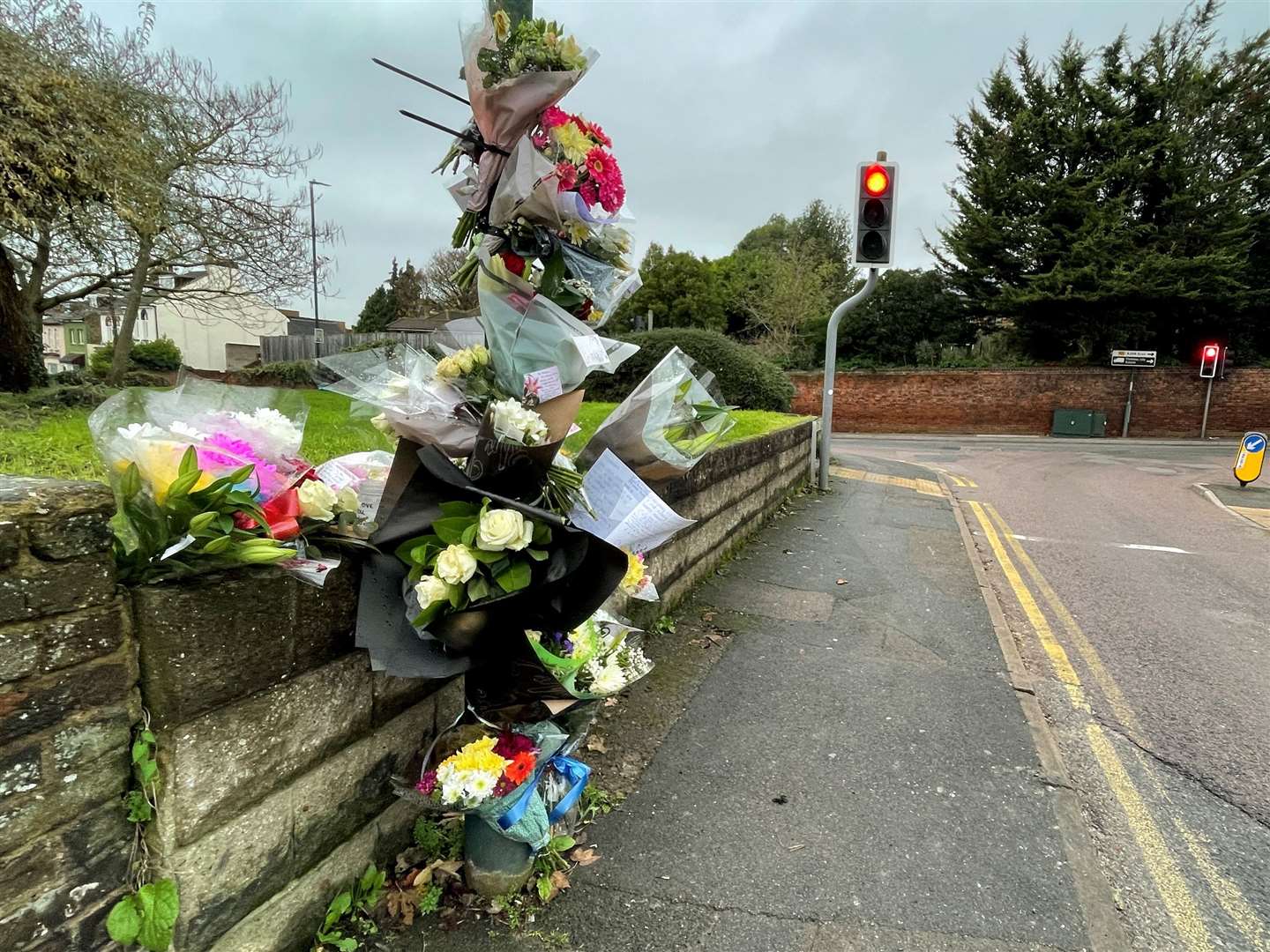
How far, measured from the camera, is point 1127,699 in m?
4.30

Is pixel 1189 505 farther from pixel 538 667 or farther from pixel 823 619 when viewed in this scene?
pixel 538 667

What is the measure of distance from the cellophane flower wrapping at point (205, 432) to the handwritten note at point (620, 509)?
88 cm

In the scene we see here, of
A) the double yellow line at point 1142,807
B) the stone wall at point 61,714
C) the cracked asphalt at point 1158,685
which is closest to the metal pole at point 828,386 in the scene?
the cracked asphalt at point 1158,685

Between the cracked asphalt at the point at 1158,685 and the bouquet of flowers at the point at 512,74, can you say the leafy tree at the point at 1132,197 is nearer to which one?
the cracked asphalt at the point at 1158,685

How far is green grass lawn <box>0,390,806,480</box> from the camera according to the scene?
253 cm

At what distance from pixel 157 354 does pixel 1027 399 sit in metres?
36.7

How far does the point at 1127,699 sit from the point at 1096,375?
28922 mm

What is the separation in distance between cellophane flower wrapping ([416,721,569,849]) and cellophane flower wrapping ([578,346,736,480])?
0.98 metres

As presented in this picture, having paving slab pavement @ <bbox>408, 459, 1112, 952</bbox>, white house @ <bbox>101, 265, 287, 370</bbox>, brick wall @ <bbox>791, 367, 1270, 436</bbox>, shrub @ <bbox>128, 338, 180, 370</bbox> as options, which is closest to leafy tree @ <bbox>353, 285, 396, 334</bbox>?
white house @ <bbox>101, 265, 287, 370</bbox>

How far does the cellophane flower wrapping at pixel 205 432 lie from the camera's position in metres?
1.70

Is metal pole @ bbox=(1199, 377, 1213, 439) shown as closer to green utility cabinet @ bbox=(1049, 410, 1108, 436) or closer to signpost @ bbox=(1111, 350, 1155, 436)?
signpost @ bbox=(1111, 350, 1155, 436)

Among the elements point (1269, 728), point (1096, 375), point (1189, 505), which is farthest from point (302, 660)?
point (1096, 375)

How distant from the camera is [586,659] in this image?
2264mm

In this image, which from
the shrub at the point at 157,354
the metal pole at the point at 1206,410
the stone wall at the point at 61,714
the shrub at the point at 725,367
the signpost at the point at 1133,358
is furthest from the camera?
the shrub at the point at 157,354
